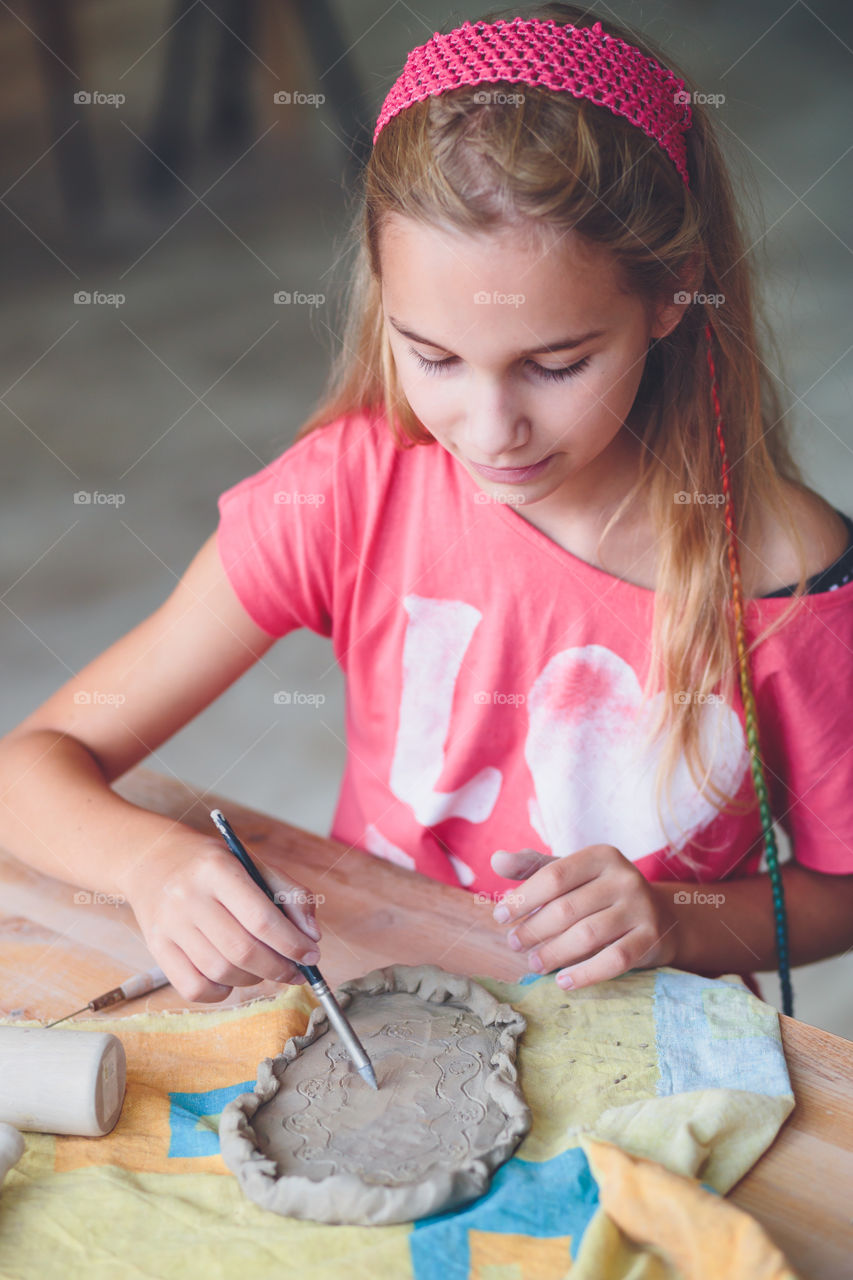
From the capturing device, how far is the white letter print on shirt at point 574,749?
52.9 inches

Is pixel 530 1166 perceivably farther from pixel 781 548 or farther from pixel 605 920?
pixel 781 548

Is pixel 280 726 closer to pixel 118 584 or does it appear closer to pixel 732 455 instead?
pixel 118 584

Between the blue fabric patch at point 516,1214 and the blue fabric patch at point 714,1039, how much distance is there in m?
0.13

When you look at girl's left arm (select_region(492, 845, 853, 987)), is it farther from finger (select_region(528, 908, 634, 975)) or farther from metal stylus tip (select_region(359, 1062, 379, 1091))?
metal stylus tip (select_region(359, 1062, 379, 1091))

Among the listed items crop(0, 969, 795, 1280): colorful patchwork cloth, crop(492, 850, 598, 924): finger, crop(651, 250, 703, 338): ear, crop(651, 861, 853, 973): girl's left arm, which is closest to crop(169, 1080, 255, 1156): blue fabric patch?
crop(0, 969, 795, 1280): colorful patchwork cloth

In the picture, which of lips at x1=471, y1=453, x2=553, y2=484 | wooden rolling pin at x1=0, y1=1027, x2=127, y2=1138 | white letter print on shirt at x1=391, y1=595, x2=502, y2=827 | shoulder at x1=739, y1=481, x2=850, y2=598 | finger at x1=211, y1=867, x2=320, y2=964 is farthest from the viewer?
white letter print on shirt at x1=391, y1=595, x2=502, y2=827

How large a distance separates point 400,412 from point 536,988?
0.69 meters

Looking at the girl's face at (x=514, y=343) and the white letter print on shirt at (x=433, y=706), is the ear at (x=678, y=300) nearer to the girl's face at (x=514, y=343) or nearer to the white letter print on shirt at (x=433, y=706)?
the girl's face at (x=514, y=343)

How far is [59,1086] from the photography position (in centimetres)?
86

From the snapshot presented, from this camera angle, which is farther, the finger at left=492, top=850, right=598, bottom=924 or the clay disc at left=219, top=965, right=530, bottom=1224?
the finger at left=492, top=850, right=598, bottom=924

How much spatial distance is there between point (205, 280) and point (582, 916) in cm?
455

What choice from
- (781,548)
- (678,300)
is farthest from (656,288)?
(781,548)

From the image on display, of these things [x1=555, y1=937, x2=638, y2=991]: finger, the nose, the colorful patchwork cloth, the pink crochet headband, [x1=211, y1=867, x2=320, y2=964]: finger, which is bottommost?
the colorful patchwork cloth

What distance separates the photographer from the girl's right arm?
1015 millimetres
